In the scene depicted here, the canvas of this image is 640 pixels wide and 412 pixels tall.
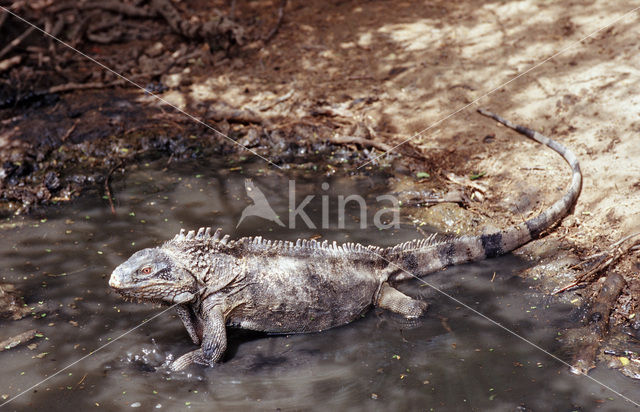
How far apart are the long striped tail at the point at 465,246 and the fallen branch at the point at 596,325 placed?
1.13 meters

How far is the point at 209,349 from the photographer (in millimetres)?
5438

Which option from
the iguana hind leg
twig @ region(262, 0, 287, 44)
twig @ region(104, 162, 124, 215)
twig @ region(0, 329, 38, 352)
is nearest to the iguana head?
twig @ region(0, 329, 38, 352)

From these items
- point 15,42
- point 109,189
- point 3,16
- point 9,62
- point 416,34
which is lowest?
point 109,189

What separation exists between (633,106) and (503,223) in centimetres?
272

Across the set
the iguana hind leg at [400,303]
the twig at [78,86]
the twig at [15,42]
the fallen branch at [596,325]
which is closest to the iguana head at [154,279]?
the iguana hind leg at [400,303]

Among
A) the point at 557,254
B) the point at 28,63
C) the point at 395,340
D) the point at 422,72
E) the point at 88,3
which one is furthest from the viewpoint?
the point at 88,3

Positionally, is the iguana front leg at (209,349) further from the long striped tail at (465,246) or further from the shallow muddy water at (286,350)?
the long striped tail at (465,246)

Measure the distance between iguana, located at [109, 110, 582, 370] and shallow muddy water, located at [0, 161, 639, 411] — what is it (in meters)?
0.18

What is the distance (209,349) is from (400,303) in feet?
6.60

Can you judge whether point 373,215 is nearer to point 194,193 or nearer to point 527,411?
point 194,193

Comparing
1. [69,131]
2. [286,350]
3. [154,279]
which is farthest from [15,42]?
[286,350]

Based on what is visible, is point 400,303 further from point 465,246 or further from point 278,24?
point 278,24

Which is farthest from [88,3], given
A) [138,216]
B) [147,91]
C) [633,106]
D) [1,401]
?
[633,106]

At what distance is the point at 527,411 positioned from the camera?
4773 millimetres
